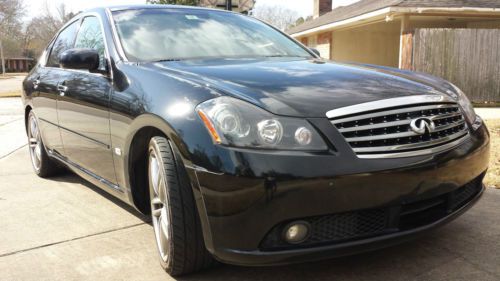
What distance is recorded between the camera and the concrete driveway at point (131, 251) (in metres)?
2.75

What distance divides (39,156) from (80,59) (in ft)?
7.35

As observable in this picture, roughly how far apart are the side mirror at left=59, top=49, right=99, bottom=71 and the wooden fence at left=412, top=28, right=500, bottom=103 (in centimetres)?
1139

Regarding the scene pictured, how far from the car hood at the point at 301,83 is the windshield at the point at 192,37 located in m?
0.30

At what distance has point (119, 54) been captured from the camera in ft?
11.0

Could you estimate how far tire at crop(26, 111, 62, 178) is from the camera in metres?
5.14

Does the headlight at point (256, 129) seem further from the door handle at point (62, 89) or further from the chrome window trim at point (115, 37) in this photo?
the door handle at point (62, 89)

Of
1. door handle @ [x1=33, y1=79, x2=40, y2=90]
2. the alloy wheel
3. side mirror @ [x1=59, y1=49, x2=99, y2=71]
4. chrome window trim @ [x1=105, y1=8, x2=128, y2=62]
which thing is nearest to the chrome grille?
chrome window trim @ [x1=105, y1=8, x2=128, y2=62]

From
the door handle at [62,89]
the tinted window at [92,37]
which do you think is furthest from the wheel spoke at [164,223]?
the door handle at [62,89]

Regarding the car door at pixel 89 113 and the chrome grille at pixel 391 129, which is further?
the car door at pixel 89 113

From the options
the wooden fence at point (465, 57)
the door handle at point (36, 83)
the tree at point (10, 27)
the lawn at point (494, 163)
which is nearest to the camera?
the lawn at point (494, 163)

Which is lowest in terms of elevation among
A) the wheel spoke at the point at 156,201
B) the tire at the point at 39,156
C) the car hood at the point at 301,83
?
the tire at the point at 39,156

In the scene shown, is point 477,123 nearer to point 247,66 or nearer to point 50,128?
point 247,66

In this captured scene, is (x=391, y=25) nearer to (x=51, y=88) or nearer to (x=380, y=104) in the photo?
(x=51, y=88)

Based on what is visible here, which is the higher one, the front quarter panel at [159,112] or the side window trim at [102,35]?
the side window trim at [102,35]
